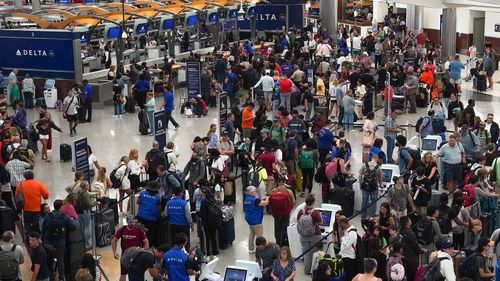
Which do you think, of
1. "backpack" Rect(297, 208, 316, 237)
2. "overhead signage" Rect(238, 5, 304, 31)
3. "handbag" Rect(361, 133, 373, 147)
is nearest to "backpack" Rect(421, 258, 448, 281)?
"backpack" Rect(297, 208, 316, 237)

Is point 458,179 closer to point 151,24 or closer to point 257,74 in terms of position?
point 257,74

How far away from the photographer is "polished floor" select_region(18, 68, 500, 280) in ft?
47.3

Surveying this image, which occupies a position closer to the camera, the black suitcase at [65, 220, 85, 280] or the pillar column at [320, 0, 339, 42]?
the black suitcase at [65, 220, 85, 280]

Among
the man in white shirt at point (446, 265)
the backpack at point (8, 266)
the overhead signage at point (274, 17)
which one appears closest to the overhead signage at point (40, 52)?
the overhead signage at point (274, 17)

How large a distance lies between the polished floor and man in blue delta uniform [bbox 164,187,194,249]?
87 centimetres

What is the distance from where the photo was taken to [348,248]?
11.8 meters

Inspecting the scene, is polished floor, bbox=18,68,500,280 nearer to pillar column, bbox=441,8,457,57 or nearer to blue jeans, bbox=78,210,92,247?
blue jeans, bbox=78,210,92,247

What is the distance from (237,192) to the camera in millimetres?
17672

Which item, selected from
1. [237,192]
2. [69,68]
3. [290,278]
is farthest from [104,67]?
[290,278]

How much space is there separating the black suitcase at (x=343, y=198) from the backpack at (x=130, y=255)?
5208mm

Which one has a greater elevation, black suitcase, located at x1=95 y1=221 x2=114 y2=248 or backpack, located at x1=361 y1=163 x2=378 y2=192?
backpack, located at x1=361 y1=163 x2=378 y2=192

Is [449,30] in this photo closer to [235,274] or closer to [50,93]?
[50,93]

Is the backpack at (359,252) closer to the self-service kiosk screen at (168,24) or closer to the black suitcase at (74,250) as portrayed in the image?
the black suitcase at (74,250)

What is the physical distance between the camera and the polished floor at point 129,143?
1441 centimetres
